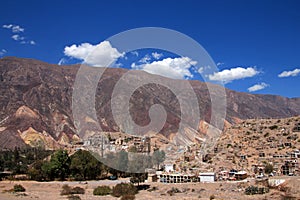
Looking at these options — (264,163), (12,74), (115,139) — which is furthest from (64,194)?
(12,74)

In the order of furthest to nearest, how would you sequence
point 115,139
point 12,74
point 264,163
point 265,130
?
point 12,74, point 115,139, point 265,130, point 264,163

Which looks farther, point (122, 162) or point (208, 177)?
point (122, 162)

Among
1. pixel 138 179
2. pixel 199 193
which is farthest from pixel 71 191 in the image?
pixel 199 193

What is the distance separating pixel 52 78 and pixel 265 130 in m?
134

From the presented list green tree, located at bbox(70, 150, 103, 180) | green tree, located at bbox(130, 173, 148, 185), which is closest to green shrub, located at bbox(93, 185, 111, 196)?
green tree, located at bbox(130, 173, 148, 185)

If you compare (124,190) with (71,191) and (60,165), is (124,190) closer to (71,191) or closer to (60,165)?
(71,191)

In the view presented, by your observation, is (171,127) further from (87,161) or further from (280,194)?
(280,194)

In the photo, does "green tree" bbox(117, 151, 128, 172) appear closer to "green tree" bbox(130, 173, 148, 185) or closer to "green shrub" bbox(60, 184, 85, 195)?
"green tree" bbox(130, 173, 148, 185)

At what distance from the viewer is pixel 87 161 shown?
44.2 metres

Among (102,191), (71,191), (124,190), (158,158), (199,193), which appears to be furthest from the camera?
(158,158)

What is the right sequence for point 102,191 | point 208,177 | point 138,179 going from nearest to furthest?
point 102,191 → point 138,179 → point 208,177

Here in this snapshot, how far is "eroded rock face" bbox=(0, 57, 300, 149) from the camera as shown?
375ft

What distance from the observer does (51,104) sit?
137 meters

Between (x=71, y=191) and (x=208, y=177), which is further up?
(x=208, y=177)
